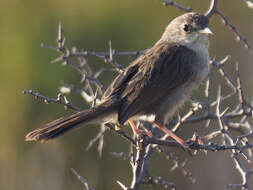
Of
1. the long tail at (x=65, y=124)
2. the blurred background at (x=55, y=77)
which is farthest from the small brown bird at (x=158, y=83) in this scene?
the blurred background at (x=55, y=77)

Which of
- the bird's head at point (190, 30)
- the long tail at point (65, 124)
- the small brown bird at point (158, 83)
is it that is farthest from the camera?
the bird's head at point (190, 30)

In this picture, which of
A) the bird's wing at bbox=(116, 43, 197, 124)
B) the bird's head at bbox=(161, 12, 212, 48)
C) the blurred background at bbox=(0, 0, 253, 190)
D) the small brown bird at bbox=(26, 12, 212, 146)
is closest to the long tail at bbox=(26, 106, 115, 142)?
the small brown bird at bbox=(26, 12, 212, 146)

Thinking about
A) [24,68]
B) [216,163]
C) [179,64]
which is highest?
[179,64]

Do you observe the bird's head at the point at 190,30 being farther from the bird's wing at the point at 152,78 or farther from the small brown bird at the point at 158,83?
the bird's wing at the point at 152,78

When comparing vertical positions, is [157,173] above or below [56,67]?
below

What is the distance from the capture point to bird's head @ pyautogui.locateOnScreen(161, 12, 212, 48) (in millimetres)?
5656

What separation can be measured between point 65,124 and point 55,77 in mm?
3023

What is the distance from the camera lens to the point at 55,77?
761cm

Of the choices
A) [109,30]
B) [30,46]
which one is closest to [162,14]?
[109,30]

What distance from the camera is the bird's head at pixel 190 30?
566 cm

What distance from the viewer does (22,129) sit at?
24.8 ft

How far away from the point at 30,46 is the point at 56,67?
54 centimetres

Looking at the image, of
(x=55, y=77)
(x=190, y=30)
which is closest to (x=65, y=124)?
(x=190, y=30)

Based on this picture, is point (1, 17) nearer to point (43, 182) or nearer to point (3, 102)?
point (3, 102)
